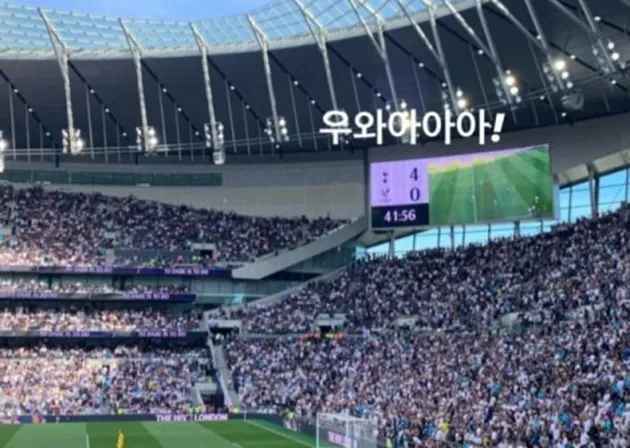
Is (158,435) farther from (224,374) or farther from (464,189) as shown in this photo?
(464,189)

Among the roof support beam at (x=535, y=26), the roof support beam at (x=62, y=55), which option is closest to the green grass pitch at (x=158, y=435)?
the roof support beam at (x=62, y=55)

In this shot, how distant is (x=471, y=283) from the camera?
5181cm

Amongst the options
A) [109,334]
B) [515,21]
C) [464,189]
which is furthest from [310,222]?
[515,21]

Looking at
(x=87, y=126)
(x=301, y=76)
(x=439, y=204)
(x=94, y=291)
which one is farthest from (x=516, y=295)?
(x=87, y=126)

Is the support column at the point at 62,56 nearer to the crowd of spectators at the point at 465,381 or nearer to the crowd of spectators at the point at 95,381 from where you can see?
the crowd of spectators at the point at 95,381

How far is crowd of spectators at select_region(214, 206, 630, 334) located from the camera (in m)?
43.2

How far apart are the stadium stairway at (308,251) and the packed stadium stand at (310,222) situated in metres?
0.16

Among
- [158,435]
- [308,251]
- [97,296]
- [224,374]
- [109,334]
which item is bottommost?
[158,435]

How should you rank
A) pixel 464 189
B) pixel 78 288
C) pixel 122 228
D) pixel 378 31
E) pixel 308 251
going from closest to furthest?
pixel 378 31 < pixel 464 189 < pixel 78 288 < pixel 122 228 < pixel 308 251

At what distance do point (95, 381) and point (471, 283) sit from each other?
2342cm

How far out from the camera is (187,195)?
69250mm

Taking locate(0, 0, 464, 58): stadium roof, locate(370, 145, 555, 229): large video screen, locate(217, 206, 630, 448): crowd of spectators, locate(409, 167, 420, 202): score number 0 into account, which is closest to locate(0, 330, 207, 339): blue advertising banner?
locate(217, 206, 630, 448): crowd of spectators

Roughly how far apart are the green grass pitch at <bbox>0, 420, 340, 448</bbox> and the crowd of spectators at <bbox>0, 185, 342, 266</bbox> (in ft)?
57.2

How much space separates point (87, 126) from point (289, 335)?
2160 centimetres
